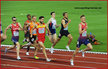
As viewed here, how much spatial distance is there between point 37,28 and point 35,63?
1.69 m

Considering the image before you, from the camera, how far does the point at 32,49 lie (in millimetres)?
17203

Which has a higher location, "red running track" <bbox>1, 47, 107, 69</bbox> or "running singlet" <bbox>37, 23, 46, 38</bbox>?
"running singlet" <bbox>37, 23, 46, 38</bbox>

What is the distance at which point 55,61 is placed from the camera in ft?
45.9

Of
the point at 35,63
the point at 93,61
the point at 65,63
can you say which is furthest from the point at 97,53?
the point at 35,63

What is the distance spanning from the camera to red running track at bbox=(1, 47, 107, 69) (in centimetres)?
1310

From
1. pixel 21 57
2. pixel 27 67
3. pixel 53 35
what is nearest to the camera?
pixel 27 67

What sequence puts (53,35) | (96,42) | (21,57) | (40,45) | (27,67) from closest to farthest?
(27,67), (40,45), (21,57), (53,35), (96,42)

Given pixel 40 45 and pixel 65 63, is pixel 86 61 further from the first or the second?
pixel 40 45

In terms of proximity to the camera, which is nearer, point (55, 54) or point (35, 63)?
point (35, 63)

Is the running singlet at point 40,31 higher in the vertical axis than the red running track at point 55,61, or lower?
higher

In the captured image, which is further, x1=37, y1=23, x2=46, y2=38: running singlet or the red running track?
x1=37, y1=23, x2=46, y2=38: running singlet

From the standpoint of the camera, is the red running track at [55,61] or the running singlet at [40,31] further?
the running singlet at [40,31]

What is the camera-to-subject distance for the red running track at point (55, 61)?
13102 mm

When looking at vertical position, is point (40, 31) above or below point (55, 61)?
above
